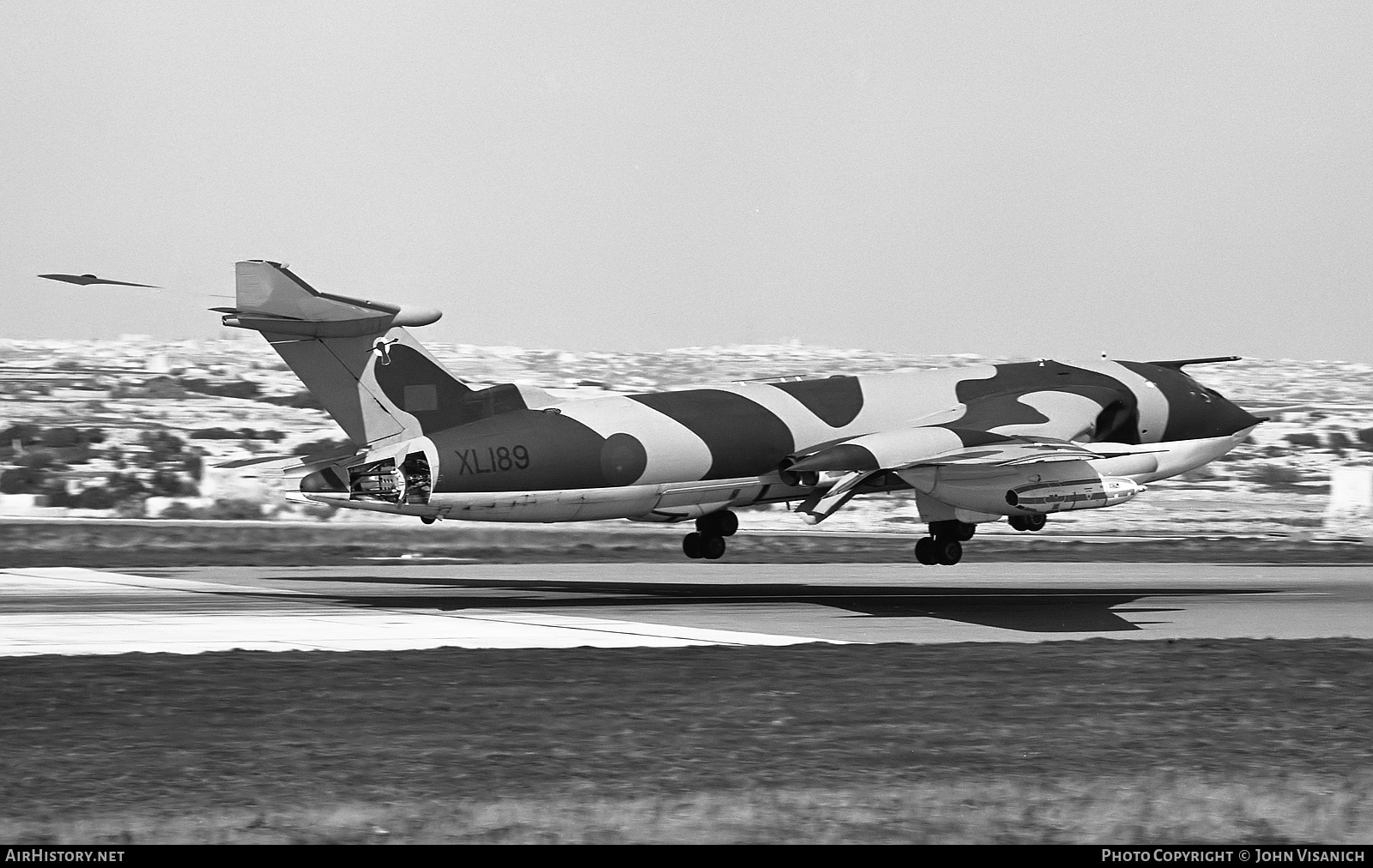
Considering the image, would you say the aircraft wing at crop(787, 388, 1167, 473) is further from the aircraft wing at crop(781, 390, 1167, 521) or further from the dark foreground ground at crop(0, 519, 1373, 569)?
the dark foreground ground at crop(0, 519, 1373, 569)

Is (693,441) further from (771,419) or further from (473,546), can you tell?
(473,546)

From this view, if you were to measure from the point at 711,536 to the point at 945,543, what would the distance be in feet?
15.4

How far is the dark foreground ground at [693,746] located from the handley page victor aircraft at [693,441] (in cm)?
833

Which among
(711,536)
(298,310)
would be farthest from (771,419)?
(298,310)

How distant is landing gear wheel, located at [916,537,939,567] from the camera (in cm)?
3300

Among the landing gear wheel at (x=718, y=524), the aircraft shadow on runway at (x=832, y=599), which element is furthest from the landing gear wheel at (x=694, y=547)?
the aircraft shadow on runway at (x=832, y=599)

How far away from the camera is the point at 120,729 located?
13047mm

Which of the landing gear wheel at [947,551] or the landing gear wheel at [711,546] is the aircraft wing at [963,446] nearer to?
the landing gear wheel at [711,546]

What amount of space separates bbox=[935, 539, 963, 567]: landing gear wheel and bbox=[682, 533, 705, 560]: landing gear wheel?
4.71m

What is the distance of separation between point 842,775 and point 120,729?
5.76m

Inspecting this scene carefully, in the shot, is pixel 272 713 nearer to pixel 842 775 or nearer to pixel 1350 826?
pixel 842 775

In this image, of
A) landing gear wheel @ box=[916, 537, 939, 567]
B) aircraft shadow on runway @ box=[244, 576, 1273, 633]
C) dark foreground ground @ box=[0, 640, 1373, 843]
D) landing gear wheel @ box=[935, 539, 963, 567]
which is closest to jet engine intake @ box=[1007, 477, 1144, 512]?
aircraft shadow on runway @ box=[244, 576, 1273, 633]

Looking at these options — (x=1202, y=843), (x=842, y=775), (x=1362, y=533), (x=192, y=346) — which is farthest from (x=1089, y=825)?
(x=192, y=346)

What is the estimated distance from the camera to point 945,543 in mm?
32938
